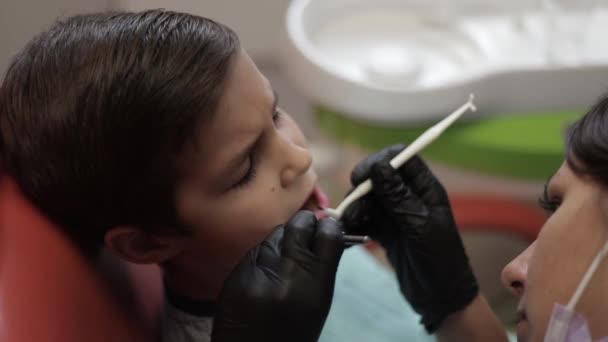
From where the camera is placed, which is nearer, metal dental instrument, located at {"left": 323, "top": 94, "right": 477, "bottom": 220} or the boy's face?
the boy's face

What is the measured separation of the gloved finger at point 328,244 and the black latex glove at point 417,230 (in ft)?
0.51

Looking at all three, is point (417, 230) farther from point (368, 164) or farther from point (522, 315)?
point (522, 315)

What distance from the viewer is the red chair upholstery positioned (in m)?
0.62

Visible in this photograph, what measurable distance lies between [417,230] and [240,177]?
0.82 ft

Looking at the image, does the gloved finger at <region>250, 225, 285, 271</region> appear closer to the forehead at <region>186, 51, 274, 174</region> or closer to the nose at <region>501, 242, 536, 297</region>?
the forehead at <region>186, 51, 274, 174</region>

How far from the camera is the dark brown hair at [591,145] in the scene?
0.61 meters

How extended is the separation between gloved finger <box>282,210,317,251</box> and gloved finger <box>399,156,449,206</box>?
0.68 ft

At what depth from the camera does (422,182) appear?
89cm

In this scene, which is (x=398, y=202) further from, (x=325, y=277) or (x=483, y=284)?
(x=483, y=284)

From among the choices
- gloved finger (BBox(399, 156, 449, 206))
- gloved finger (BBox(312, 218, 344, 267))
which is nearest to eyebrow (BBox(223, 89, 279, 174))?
gloved finger (BBox(312, 218, 344, 267))

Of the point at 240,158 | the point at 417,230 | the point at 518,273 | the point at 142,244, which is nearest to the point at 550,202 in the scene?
the point at 518,273

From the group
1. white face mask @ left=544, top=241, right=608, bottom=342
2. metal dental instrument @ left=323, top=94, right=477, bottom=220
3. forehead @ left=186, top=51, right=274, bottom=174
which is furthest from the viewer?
metal dental instrument @ left=323, top=94, right=477, bottom=220

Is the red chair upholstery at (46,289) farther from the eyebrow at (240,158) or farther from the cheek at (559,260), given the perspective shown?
the cheek at (559,260)

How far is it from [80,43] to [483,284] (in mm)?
938
